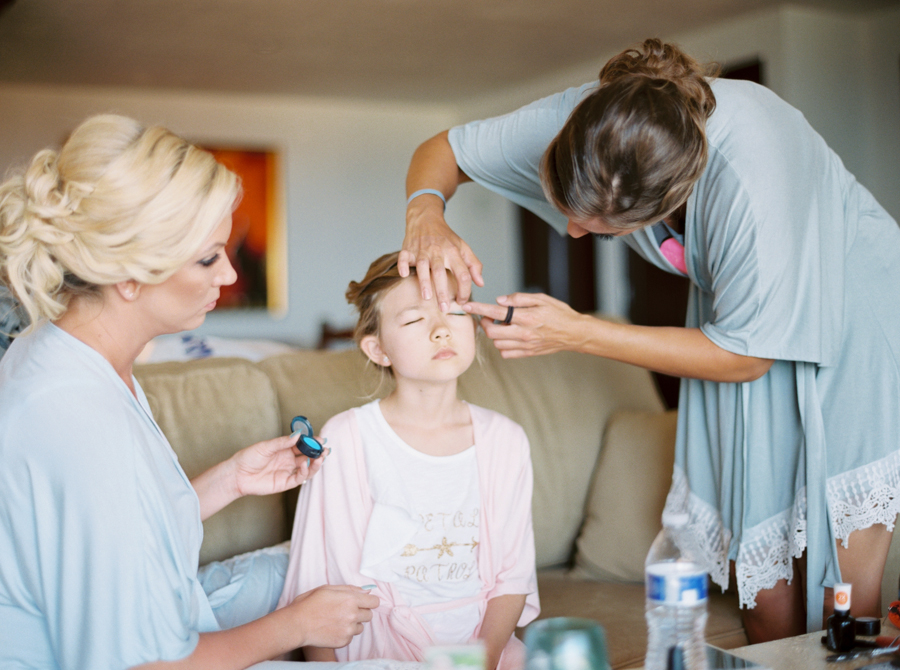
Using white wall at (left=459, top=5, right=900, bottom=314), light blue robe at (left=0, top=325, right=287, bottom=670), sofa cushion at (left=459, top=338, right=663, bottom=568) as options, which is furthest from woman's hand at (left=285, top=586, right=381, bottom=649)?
white wall at (left=459, top=5, right=900, bottom=314)

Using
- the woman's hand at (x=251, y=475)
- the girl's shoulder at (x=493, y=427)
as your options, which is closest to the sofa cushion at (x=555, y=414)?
the girl's shoulder at (x=493, y=427)

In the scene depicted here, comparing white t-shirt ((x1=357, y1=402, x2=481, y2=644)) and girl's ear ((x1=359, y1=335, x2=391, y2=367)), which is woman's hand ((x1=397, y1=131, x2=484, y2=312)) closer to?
girl's ear ((x1=359, y1=335, x2=391, y2=367))

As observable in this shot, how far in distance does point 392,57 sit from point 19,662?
5.56 m

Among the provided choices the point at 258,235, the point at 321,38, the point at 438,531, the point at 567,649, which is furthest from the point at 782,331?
the point at 258,235

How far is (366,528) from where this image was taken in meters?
1.58

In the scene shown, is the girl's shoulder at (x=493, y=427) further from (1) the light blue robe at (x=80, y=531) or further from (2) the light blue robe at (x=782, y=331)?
(1) the light blue robe at (x=80, y=531)

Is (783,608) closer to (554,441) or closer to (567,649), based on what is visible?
(554,441)

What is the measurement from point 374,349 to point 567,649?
100 cm

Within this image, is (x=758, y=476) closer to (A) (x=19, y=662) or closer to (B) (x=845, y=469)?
(B) (x=845, y=469)

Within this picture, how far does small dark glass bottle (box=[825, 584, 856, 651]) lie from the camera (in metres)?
1.21

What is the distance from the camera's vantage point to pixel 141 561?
987 mm

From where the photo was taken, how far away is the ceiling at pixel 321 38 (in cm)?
484

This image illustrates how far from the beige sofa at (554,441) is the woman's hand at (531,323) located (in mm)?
570

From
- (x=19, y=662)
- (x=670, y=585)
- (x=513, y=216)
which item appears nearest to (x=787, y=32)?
(x=513, y=216)
